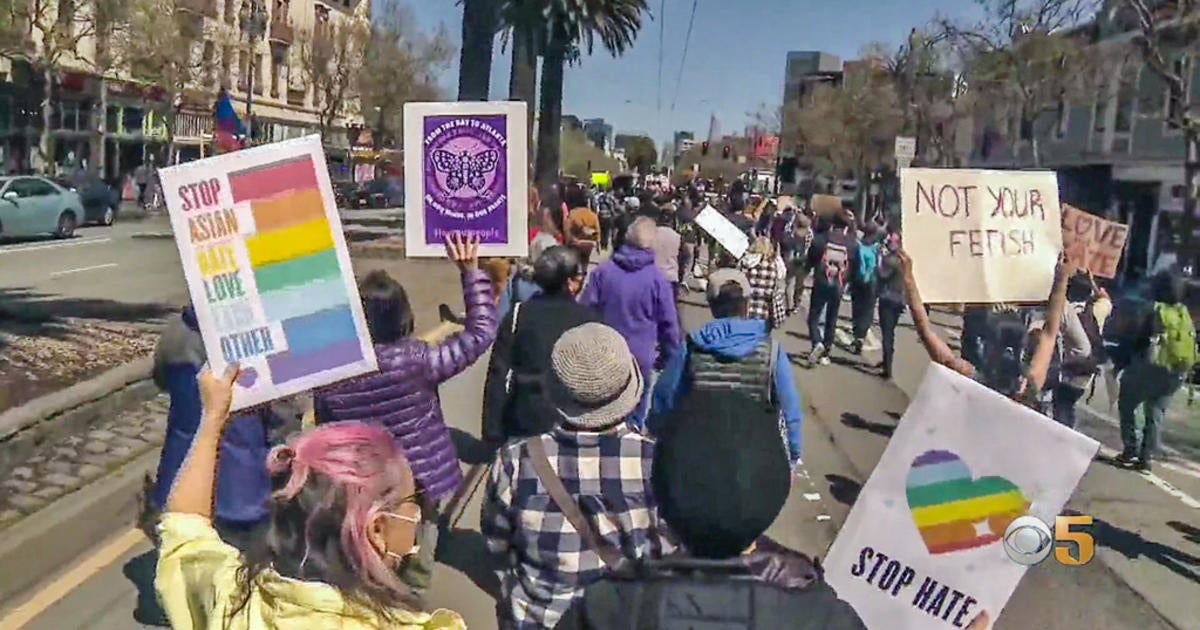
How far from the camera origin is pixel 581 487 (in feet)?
9.98

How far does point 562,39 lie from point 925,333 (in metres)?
22.6

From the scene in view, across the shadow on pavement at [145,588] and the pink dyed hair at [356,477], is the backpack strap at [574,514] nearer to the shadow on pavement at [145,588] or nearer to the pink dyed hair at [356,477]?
the pink dyed hair at [356,477]

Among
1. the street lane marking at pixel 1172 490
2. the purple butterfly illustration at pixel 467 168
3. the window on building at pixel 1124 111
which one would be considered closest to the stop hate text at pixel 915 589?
the purple butterfly illustration at pixel 467 168

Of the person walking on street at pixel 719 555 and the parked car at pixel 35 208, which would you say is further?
the parked car at pixel 35 208

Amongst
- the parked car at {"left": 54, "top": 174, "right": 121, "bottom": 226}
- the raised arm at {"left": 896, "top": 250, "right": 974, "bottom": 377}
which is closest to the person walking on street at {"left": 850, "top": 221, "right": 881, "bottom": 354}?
the raised arm at {"left": 896, "top": 250, "right": 974, "bottom": 377}

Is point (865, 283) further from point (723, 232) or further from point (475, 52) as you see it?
point (475, 52)

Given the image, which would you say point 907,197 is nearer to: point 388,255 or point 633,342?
point 633,342

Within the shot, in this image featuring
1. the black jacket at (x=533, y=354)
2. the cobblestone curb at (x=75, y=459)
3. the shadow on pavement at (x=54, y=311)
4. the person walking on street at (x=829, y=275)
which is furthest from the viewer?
the person walking on street at (x=829, y=275)

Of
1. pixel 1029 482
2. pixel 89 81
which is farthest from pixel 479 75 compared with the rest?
pixel 89 81

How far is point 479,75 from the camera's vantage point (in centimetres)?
1998

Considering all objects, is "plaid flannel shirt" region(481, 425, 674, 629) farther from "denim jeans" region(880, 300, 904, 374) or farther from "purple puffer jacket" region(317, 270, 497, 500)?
"denim jeans" region(880, 300, 904, 374)

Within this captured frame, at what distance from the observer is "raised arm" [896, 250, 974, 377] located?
380cm

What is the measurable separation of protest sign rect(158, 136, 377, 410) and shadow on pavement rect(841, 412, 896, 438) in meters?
7.08

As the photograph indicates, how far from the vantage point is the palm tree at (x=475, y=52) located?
19.9 meters
